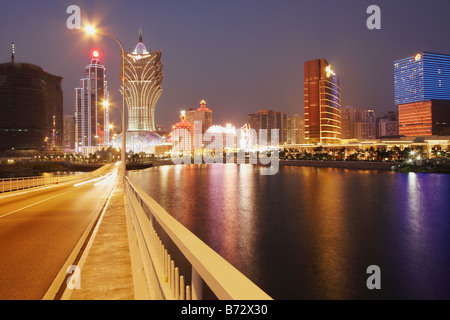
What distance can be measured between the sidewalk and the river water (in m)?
10.1

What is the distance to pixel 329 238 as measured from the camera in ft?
93.0

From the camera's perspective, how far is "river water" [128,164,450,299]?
18656mm

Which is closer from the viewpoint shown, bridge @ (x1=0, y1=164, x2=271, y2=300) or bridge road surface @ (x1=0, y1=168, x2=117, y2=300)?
bridge @ (x1=0, y1=164, x2=271, y2=300)

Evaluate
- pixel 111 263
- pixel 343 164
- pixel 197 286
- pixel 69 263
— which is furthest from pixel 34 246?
pixel 343 164

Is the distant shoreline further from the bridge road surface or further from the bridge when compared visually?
the bridge

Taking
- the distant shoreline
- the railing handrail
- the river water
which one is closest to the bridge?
the railing handrail

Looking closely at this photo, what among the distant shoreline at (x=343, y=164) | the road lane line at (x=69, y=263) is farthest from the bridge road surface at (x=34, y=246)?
the distant shoreline at (x=343, y=164)

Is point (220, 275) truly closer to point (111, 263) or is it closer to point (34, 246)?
point (111, 263)

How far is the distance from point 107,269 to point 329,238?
24.5 m

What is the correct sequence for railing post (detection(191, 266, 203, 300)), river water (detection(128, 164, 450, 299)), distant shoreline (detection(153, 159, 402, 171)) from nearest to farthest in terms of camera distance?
railing post (detection(191, 266, 203, 300))
river water (detection(128, 164, 450, 299))
distant shoreline (detection(153, 159, 402, 171))

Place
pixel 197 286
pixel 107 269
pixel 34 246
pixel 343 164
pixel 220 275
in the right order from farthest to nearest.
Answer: pixel 343 164, pixel 34 246, pixel 107 269, pixel 197 286, pixel 220 275

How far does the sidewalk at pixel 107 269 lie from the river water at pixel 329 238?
10.1 meters

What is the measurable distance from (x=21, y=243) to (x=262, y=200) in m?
40.2
